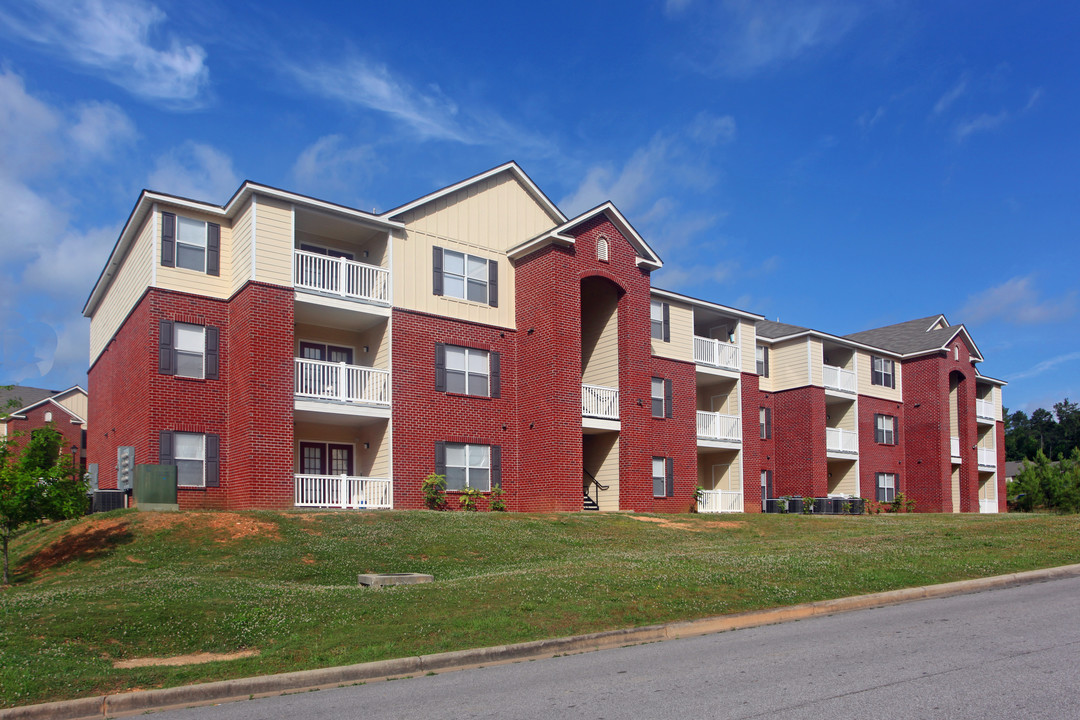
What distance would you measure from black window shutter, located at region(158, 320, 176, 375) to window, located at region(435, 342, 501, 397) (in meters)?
7.31

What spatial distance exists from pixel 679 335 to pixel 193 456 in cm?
1896

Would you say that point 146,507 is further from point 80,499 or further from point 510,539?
point 510,539

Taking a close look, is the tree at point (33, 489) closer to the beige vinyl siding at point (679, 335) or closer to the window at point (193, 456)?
the window at point (193, 456)

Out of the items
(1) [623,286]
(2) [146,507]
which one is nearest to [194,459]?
(2) [146,507]

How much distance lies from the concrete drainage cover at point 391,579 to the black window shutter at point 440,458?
33.7 ft

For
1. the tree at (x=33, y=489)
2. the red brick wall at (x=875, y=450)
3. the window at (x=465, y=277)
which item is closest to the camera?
the tree at (x=33, y=489)

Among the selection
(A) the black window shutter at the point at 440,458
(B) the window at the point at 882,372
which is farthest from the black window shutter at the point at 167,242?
(B) the window at the point at 882,372

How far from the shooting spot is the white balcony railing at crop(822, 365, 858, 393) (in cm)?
4225

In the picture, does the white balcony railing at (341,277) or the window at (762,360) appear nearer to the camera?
the white balcony railing at (341,277)

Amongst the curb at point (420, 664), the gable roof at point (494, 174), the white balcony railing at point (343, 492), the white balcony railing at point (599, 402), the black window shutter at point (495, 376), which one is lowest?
the curb at point (420, 664)

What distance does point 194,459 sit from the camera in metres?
23.1

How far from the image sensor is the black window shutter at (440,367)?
26453 millimetres

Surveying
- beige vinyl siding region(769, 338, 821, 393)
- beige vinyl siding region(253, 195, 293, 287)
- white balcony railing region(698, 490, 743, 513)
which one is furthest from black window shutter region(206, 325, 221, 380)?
beige vinyl siding region(769, 338, 821, 393)

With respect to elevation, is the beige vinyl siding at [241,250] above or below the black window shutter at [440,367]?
above
